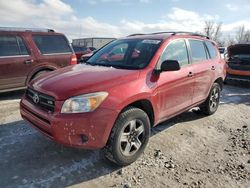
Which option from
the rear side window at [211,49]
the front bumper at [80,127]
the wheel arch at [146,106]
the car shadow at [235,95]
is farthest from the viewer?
the car shadow at [235,95]

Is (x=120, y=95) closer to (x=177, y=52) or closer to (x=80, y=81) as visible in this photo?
(x=80, y=81)

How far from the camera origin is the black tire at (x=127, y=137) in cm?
348

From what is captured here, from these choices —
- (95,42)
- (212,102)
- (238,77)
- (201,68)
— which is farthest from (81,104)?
(95,42)

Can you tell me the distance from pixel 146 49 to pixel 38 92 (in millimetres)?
1911

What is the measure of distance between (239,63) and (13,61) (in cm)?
831

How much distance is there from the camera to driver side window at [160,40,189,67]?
175 inches

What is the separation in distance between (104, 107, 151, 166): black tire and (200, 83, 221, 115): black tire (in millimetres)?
2592

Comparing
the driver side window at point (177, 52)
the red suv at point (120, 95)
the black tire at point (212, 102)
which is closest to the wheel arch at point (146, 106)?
the red suv at point (120, 95)

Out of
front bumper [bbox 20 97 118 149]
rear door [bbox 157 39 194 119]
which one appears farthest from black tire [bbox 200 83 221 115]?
front bumper [bbox 20 97 118 149]

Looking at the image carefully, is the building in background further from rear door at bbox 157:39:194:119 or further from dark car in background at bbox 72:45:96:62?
rear door at bbox 157:39:194:119

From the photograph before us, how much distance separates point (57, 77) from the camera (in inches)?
151

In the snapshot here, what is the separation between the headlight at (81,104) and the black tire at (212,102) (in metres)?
3.53

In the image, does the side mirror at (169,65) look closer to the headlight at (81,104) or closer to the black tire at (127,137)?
the black tire at (127,137)

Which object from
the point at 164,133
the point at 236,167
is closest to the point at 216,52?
the point at 164,133
